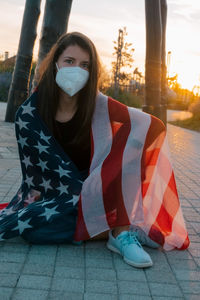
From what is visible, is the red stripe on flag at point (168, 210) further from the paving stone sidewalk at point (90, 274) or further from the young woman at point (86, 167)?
the paving stone sidewalk at point (90, 274)

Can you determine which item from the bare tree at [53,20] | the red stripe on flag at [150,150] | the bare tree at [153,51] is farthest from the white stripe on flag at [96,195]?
the bare tree at [53,20]

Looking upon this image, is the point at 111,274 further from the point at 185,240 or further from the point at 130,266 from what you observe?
the point at 185,240

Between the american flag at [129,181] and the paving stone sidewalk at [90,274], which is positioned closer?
the paving stone sidewalk at [90,274]

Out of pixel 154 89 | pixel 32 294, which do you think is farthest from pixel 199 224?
pixel 154 89

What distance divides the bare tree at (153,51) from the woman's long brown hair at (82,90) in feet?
10.5

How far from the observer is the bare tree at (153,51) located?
6.12 meters

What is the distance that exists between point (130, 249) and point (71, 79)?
3.92ft

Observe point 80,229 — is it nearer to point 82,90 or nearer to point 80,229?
point 80,229

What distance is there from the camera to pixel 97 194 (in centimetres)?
290

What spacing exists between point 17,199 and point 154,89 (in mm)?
3623

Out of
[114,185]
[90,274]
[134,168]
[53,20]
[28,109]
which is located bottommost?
[90,274]

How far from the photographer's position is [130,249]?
9.02 ft

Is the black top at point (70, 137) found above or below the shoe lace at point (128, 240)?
above

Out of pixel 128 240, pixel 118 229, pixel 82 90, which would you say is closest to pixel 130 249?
pixel 128 240
